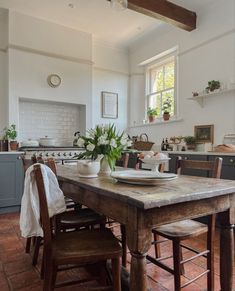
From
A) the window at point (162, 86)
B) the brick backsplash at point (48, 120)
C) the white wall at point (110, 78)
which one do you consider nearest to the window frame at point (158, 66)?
the window at point (162, 86)

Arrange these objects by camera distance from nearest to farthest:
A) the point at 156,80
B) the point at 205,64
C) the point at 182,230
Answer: the point at 182,230
the point at 205,64
the point at 156,80

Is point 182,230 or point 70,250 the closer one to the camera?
point 70,250

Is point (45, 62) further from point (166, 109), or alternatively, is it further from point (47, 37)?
point (166, 109)

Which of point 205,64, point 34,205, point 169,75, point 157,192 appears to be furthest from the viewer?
point 169,75

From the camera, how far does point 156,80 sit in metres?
5.34

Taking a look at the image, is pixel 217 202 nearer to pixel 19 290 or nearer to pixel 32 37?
pixel 19 290

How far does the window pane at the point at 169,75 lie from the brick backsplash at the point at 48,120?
74.5 inches

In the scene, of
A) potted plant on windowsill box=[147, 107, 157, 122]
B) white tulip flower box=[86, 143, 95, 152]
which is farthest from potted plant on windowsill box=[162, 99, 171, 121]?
white tulip flower box=[86, 143, 95, 152]

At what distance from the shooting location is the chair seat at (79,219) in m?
1.87

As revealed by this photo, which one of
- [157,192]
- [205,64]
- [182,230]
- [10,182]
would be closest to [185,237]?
[182,230]

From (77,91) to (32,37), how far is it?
121 cm

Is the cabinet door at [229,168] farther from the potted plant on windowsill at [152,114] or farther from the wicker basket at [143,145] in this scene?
the potted plant on windowsill at [152,114]

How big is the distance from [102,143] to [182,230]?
0.79 m

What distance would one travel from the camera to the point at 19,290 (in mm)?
1750
